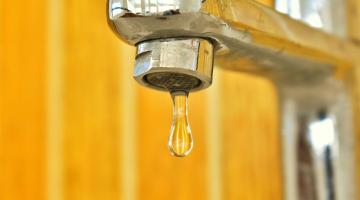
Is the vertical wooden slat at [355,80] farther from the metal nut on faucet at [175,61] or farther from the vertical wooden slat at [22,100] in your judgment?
the vertical wooden slat at [22,100]

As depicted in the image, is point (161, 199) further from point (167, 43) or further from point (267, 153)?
point (167, 43)

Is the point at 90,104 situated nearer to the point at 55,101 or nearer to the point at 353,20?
the point at 55,101

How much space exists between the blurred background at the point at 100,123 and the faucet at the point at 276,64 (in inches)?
6.4

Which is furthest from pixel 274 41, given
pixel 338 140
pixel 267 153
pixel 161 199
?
pixel 161 199

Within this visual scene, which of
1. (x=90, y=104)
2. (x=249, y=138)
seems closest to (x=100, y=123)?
(x=90, y=104)

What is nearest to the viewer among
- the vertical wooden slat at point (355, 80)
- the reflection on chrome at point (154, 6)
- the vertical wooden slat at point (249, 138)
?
the reflection on chrome at point (154, 6)

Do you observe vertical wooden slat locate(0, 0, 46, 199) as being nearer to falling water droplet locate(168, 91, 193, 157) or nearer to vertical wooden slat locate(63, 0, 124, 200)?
vertical wooden slat locate(63, 0, 124, 200)

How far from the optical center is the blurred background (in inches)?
23.7

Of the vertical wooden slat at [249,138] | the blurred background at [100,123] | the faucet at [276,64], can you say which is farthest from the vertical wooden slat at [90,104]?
the faucet at [276,64]

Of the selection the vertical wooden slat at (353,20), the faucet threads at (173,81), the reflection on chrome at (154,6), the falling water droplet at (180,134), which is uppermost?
the vertical wooden slat at (353,20)

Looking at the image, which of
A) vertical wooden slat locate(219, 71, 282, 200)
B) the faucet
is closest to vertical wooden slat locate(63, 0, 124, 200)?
A: vertical wooden slat locate(219, 71, 282, 200)

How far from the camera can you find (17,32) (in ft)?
2.05

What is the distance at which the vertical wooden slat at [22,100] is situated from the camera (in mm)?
598

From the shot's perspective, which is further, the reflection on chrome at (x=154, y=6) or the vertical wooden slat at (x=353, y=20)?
the vertical wooden slat at (x=353, y=20)
